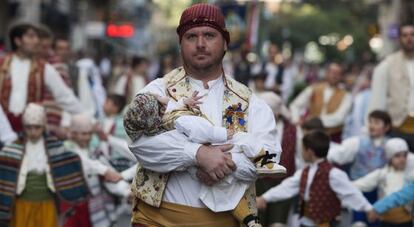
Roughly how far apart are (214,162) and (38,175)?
11.8 feet

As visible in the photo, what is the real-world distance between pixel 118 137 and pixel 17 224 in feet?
9.89

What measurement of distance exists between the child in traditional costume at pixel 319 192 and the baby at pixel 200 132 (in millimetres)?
2936

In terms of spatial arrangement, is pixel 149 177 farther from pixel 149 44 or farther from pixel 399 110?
pixel 149 44

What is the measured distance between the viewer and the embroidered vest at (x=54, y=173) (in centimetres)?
785

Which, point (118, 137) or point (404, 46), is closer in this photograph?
point (404, 46)

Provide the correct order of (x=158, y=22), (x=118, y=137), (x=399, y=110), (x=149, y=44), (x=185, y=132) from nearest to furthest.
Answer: (x=185, y=132), (x=399, y=110), (x=118, y=137), (x=149, y=44), (x=158, y=22)

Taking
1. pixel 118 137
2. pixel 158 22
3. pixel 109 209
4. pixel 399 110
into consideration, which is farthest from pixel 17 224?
pixel 158 22

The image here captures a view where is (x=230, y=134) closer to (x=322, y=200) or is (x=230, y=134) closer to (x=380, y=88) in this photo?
(x=322, y=200)

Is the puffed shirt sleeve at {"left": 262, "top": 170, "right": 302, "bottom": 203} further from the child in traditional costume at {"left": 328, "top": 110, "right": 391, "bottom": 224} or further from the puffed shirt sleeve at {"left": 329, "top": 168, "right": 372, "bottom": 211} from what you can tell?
the child in traditional costume at {"left": 328, "top": 110, "right": 391, "bottom": 224}

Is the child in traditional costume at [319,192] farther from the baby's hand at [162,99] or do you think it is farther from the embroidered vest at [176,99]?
the baby's hand at [162,99]

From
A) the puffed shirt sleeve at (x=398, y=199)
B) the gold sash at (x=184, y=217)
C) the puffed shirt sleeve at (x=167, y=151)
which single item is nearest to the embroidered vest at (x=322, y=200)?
the puffed shirt sleeve at (x=398, y=199)

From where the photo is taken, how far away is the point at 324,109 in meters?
13.4

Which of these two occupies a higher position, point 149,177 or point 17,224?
point 149,177

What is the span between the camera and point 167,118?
192 inches
